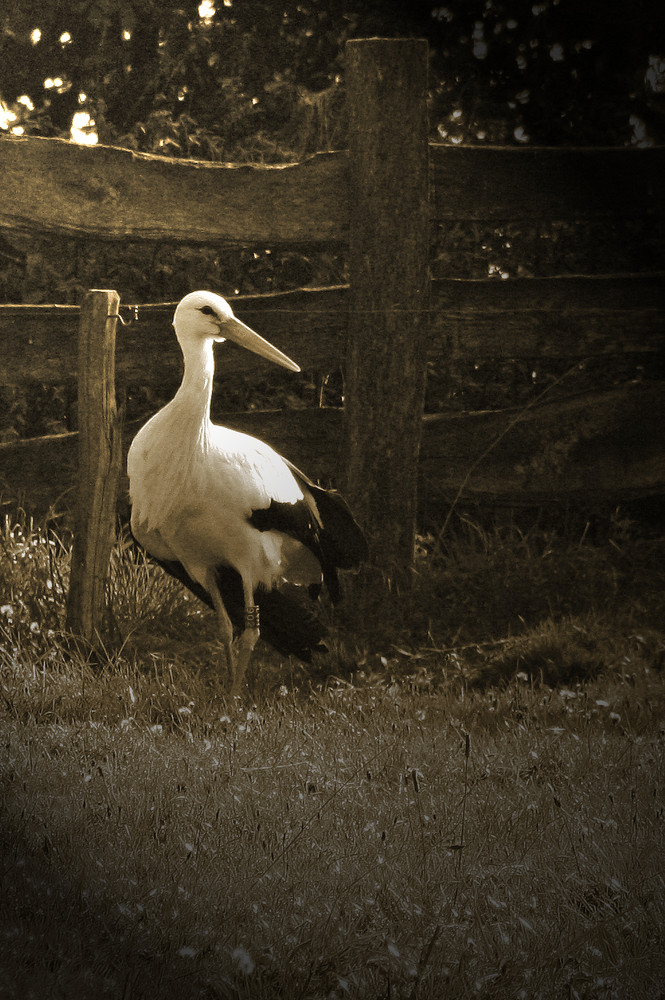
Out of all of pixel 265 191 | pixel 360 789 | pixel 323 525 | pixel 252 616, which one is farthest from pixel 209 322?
pixel 360 789

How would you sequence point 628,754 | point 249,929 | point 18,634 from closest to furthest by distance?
1. point 249,929
2. point 628,754
3. point 18,634

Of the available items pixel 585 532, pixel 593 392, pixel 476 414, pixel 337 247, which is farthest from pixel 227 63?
pixel 585 532

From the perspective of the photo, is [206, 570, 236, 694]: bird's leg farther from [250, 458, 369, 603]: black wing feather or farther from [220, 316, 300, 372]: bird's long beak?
[220, 316, 300, 372]: bird's long beak

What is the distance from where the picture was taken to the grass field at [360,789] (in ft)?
5.62

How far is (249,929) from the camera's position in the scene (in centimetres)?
175

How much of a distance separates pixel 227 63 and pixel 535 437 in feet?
3.39

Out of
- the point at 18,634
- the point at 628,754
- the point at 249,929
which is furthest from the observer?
the point at 18,634

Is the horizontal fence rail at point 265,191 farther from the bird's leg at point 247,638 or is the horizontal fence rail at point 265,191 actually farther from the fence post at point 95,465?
the bird's leg at point 247,638

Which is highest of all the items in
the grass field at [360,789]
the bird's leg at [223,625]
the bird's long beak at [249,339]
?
the bird's long beak at [249,339]

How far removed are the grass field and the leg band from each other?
0.24 ft

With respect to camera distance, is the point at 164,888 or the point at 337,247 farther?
the point at 337,247

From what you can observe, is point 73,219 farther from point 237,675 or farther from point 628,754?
point 628,754

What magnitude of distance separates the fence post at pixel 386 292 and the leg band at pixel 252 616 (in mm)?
292

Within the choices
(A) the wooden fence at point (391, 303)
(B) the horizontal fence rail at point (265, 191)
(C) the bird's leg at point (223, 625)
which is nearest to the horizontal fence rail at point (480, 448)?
(A) the wooden fence at point (391, 303)
